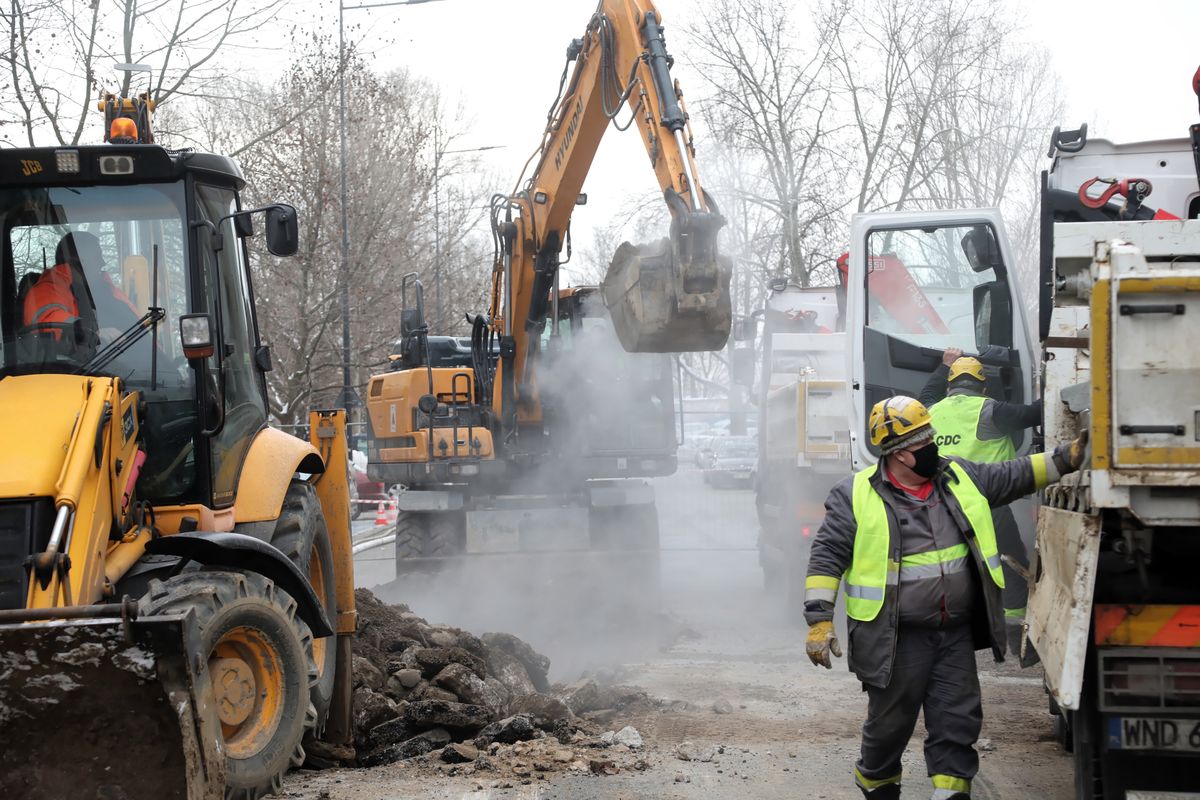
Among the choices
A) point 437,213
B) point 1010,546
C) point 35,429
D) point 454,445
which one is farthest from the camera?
point 437,213

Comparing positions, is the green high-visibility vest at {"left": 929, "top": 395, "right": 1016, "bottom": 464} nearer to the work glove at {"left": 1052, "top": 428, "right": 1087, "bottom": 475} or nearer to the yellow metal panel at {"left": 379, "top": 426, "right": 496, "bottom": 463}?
the work glove at {"left": 1052, "top": 428, "right": 1087, "bottom": 475}

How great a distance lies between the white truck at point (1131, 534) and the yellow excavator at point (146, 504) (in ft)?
10.0

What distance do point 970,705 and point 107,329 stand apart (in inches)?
156

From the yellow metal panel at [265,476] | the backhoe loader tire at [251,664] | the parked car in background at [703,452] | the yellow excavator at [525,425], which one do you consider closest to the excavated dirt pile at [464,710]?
the backhoe loader tire at [251,664]

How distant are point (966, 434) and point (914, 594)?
9.13ft

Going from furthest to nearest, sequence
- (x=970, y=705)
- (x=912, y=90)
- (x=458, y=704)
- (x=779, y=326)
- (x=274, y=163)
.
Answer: (x=912, y=90) < (x=274, y=163) < (x=779, y=326) < (x=458, y=704) < (x=970, y=705)

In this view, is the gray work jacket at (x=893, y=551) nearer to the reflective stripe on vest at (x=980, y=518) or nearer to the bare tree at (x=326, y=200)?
the reflective stripe on vest at (x=980, y=518)

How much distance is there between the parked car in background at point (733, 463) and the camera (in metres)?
36.6

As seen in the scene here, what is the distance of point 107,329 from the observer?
19.1 feet

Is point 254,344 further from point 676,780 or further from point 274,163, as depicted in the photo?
point 274,163

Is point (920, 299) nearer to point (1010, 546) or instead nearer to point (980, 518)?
point (1010, 546)

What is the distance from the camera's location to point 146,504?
19.1ft

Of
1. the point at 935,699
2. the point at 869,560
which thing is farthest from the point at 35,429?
the point at 935,699

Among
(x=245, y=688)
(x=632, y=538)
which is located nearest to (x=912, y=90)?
(x=632, y=538)
